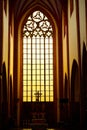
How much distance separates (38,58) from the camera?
90.1 ft

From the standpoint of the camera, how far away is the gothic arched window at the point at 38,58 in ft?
87.8

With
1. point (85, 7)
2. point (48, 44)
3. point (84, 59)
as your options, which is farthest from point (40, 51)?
point (85, 7)

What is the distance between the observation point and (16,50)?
26516mm

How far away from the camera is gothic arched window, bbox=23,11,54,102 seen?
26758 millimetres

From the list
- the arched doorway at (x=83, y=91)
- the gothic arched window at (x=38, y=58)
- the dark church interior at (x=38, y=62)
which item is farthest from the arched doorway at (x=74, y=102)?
the gothic arched window at (x=38, y=58)

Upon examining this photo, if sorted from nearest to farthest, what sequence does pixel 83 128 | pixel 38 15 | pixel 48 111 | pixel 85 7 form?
pixel 85 7 → pixel 83 128 → pixel 48 111 → pixel 38 15

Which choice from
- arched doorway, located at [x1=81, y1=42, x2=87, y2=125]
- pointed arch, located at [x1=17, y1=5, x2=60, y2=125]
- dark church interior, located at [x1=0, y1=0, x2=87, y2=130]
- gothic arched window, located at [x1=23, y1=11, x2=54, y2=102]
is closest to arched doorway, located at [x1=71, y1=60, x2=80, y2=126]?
dark church interior, located at [x1=0, y1=0, x2=87, y2=130]

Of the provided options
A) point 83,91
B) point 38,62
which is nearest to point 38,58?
point 38,62

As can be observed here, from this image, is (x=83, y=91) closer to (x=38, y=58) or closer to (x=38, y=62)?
(x=38, y=62)

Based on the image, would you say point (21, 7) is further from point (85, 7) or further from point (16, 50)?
point (85, 7)

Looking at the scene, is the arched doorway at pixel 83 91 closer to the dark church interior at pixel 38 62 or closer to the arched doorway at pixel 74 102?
the arched doorway at pixel 74 102

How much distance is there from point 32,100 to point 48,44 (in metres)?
5.05

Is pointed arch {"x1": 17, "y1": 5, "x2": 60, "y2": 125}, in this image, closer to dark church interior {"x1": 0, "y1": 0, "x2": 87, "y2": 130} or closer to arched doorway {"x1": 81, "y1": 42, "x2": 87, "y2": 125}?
dark church interior {"x1": 0, "y1": 0, "x2": 87, "y2": 130}

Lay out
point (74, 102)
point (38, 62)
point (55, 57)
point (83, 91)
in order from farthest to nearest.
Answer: point (38, 62) < point (55, 57) < point (74, 102) < point (83, 91)
